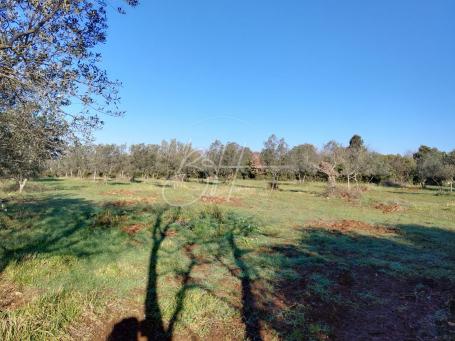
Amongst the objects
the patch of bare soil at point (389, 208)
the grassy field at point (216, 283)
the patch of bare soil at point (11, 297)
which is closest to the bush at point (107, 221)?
the grassy field at point (216, 283)

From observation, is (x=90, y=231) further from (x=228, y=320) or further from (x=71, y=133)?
(x=228, y=320)

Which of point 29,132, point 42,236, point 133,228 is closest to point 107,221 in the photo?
point 133,228

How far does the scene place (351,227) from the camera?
50.3 feet

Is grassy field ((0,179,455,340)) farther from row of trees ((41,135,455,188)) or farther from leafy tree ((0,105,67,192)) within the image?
row of trees ((41,135,455,188))

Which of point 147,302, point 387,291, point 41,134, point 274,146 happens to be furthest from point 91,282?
point 274,146

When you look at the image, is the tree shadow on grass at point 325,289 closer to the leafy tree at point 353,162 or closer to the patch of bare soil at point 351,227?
the patch of bare soil at point 351,227

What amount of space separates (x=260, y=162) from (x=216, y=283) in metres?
52.3

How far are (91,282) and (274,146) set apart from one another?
50639 mm

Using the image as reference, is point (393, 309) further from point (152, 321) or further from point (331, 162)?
point (331, 162)

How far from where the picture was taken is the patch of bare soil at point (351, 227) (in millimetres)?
14603

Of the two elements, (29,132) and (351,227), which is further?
(351,227)

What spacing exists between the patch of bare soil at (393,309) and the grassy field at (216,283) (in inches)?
0.9

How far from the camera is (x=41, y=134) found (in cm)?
756

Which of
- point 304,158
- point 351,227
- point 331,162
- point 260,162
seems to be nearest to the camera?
point 351,227
